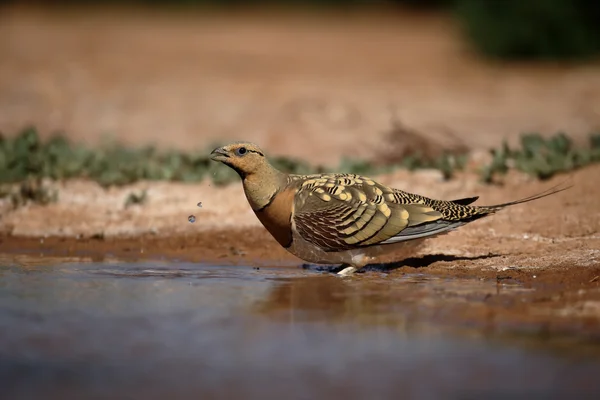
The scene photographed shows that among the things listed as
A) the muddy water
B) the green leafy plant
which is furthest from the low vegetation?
the muddy water

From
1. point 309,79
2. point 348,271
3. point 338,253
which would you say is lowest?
point 348,271

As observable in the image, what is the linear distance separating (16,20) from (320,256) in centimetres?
1982

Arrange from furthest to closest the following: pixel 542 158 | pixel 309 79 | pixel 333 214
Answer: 1. pixel 309 79
2. pixel 542 158
3. pixel 333 214

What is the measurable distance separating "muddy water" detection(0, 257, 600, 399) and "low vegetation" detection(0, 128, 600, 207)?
9.13 ft

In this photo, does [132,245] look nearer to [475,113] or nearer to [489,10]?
[475,113]

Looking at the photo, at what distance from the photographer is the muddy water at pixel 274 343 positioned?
4699 millimetres

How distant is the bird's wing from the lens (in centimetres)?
739

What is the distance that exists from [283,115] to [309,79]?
3352mm

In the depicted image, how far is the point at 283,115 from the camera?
14672 mm

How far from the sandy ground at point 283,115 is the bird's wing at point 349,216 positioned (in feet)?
1.30

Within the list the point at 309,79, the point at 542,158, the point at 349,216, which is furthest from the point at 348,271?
the point at 309,79

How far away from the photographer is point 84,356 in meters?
5.23

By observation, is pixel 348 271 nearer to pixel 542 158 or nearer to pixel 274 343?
pixel 274 343

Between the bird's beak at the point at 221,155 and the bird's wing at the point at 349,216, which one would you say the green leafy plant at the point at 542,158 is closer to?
the bird's wing at the point at 349,216
